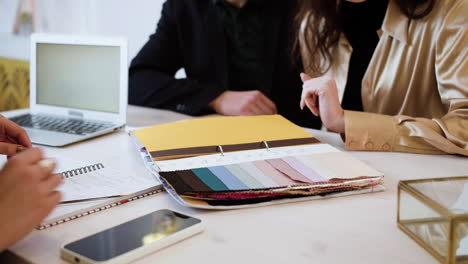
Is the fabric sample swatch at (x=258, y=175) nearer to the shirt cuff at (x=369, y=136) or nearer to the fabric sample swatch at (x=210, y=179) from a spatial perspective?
the fabric sample swatch at (x=210, y=179)

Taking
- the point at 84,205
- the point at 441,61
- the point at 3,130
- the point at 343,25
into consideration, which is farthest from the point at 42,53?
the point at 441,61

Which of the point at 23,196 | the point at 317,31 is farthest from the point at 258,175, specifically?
the point at 317,31

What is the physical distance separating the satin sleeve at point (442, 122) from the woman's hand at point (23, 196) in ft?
2.09

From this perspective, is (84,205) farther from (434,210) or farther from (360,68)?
(360,68)

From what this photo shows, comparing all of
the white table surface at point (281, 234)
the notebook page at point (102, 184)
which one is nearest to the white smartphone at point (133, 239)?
the white table surface at point (281, 234)

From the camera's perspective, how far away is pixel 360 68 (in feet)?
4.66

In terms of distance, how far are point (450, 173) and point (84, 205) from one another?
2.11 feet

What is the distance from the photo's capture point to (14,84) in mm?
2193

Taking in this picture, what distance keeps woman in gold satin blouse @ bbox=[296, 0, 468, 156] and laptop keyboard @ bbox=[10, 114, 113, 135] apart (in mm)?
506

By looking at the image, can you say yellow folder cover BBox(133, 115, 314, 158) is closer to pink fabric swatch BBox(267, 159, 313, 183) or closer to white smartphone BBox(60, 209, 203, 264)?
pink fabric swatch BBox(267, 159, 313, 183)

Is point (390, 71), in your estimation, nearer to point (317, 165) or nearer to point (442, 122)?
point (442, 122)

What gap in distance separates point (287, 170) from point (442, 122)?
440mm

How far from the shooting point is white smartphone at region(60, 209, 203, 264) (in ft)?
1.77

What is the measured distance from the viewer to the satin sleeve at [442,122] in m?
0.99
